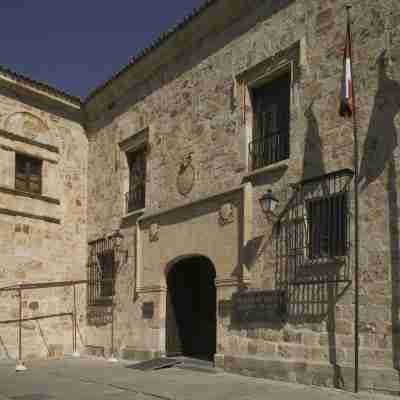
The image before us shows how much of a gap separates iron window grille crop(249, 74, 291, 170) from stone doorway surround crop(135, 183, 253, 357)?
1.97 feet

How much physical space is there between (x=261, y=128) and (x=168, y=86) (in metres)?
2.75

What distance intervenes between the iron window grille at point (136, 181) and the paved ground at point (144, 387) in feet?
11.9

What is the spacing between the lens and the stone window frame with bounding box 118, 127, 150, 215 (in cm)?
1130

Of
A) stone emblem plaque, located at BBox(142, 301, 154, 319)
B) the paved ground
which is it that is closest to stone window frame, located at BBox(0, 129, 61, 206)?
stone emblem plaque, located at BBox(142, 301, 154, 319)

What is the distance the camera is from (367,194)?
689cm

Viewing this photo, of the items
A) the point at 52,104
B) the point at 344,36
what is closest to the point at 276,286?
the point at 344,36

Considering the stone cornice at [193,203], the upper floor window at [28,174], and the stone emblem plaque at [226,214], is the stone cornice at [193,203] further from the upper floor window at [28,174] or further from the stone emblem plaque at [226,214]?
the upper floor window at [28,174]

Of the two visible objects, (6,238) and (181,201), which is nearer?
(181,201)

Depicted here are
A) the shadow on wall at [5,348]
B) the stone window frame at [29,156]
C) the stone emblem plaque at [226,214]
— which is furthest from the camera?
the stone window frame at [29,156]

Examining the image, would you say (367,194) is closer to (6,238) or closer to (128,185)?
(128,185)

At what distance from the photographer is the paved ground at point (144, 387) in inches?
256

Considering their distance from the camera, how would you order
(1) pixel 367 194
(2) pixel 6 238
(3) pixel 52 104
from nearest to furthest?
1. (1) pixel 367 194
2. (2) pixel 6 238
3. (3) pixel 52 104

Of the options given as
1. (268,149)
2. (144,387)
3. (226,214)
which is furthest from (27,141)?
(144,387)

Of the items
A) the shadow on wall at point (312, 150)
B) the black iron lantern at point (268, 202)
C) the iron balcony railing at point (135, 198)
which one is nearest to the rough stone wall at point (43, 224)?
the iron balcony railing at point (135, 198)
